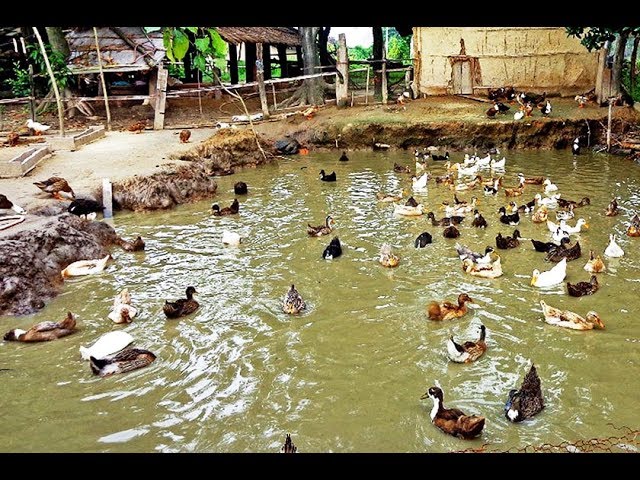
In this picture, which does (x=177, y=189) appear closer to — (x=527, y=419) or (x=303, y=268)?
(x=303, y=268)

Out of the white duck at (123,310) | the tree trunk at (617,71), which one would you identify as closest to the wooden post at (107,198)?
the white duck at (123,310)

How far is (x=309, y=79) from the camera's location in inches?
997

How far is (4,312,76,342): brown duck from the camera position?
25.7 ft

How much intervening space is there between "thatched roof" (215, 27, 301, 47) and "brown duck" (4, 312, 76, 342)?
16988 millimetres

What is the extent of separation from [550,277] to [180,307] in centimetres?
549

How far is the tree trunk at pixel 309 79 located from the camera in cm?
2495

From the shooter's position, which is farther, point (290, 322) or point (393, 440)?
point (290, 322)

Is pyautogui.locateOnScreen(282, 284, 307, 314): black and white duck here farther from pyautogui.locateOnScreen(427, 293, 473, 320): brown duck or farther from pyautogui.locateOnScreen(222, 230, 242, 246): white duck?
pyautogui.locateOnScreen(222, 230, 242, 246): white duck

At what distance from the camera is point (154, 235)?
41.3ft

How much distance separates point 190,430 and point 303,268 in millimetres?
4818

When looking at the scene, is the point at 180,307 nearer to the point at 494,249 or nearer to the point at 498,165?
the point at 494,249

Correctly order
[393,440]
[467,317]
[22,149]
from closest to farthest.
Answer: [393,440], [467,317], [22,149]

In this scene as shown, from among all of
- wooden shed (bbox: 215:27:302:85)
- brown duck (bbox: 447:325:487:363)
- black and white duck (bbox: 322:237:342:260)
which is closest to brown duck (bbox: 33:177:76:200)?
black and white duck (bbox: 322:237:342:260)
